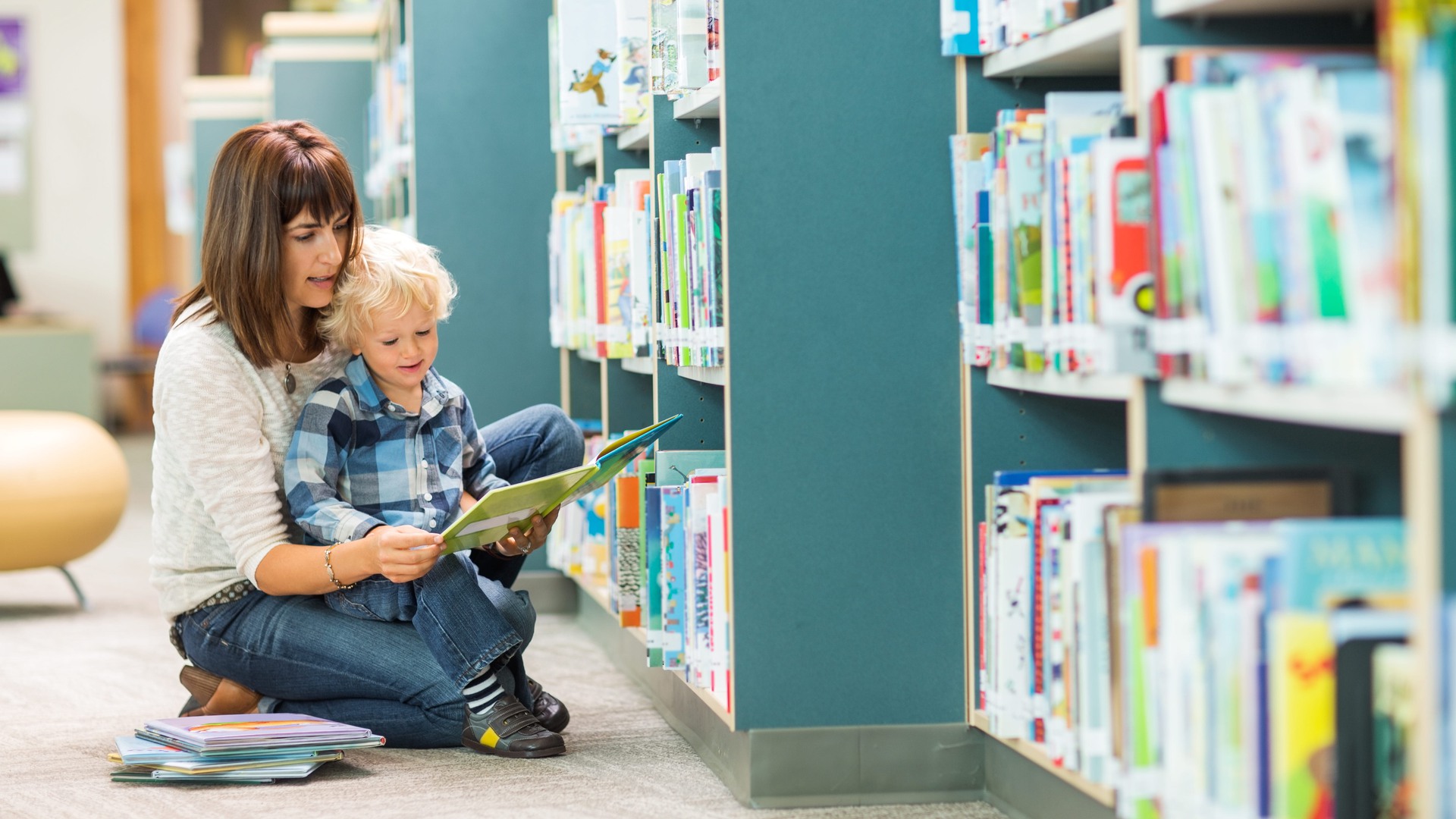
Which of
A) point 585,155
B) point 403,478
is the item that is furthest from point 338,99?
point 403,478

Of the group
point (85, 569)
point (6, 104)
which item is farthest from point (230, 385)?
point (6, 104)

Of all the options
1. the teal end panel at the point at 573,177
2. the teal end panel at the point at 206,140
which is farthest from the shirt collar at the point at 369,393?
the teal end panel at the point at 206,140

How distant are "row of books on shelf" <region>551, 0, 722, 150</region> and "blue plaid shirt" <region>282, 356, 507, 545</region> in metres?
0.58

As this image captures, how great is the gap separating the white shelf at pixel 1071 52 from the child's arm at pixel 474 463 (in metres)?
1.00

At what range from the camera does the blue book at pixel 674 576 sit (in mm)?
2125

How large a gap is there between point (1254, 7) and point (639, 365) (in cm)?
142

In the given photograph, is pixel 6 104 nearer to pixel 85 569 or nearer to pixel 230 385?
pixel 85 569

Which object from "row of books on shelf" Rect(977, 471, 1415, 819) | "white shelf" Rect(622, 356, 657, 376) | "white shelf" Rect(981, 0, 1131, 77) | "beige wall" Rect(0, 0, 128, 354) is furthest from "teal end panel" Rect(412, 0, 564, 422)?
"beige wall" Rect(0, 0, 128, 354)

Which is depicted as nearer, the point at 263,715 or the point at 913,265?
the point at 913,265

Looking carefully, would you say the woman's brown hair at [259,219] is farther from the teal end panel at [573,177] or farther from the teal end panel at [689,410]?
the teal end panel at [573,177]

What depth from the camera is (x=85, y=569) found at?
4129 mm

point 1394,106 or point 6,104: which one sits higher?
point 6,104

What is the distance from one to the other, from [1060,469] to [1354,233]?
82cm

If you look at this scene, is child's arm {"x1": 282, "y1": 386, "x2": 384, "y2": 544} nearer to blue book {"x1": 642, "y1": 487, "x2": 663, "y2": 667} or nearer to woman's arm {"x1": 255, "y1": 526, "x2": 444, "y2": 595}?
woman's arm {"x1": 255, "y1": 526, "x2": 444, "y2": 595}
